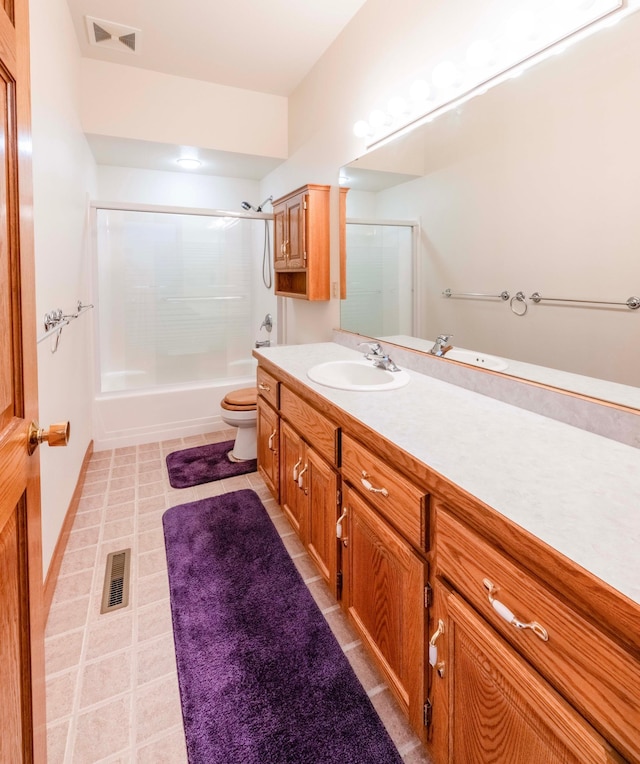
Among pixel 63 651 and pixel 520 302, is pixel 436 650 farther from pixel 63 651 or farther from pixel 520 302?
pixel 63 651

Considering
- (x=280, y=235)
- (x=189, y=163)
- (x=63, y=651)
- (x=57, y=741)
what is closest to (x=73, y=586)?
(x=63, y=651)

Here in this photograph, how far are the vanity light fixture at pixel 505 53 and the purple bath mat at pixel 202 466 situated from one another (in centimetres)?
210

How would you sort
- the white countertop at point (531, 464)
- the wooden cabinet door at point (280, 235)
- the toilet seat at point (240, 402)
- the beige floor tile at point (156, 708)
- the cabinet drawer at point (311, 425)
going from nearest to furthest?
1. the white countertop at point (531, 464)
2. the beige floor tile at point (156, 708)
3. the cabinet drawer at point (311, 425)
4. the toilet seat at point (240, 402)
5. the wooden cabinet door at point (280, 235)

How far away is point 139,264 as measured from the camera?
141 inches

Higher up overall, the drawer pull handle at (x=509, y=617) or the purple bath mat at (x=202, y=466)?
the drawer pull handle at (x=509, y=617)

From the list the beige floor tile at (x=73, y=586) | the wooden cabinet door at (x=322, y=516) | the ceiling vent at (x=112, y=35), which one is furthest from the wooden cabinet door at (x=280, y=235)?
the beige floor tile at (x=73, y=586)

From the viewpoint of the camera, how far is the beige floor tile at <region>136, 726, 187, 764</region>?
110 cm

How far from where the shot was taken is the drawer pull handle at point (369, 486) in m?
1.13

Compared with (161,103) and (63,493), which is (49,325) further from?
(161,103)

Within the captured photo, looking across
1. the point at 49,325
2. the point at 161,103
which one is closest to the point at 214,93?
the point at 161,103

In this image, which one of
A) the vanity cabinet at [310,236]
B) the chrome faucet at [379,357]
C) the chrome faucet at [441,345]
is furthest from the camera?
the vanity cabinet at [310,236]

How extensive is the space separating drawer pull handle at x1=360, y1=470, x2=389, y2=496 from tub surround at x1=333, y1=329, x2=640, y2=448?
558 millimetres

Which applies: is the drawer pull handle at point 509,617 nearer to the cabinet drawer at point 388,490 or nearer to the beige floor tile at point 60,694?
the cabinet drawer at point 388,490

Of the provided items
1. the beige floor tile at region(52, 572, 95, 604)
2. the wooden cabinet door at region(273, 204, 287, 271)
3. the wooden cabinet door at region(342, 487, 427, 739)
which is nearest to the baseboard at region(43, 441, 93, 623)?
the beige floor tile at region(52, 572, 95, 604)
